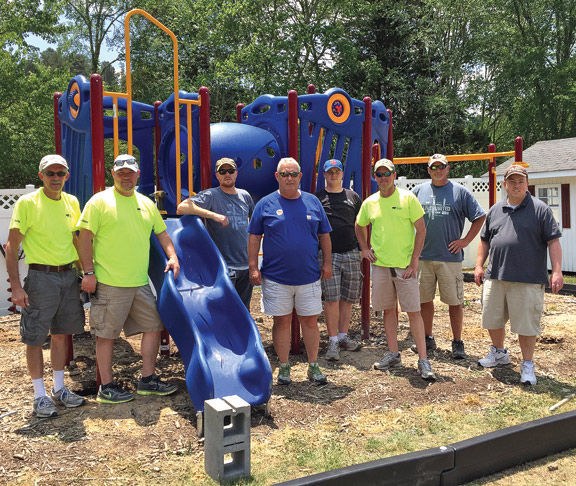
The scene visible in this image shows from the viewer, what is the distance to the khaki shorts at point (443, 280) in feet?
17.3

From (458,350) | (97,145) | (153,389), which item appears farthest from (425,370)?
(97,145)

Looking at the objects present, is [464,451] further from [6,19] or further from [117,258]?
[6,19]

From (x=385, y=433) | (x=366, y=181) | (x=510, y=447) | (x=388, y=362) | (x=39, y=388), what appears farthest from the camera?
(x=366, y=181)

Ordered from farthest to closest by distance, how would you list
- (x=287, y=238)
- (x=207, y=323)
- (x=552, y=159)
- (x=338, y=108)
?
(x=552, y=159) < (x=338, y=108) < (x=287, y=238) < (x=207, y=323)

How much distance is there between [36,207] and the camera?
3902 mm

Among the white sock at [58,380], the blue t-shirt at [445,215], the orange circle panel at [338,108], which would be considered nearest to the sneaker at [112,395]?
the white sock at [58,380]

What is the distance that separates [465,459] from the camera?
10.5ft

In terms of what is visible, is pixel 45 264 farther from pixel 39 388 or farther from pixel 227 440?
pixel 227 440

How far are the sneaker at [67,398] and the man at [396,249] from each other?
8.44 ft

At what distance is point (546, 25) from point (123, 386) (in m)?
24.7

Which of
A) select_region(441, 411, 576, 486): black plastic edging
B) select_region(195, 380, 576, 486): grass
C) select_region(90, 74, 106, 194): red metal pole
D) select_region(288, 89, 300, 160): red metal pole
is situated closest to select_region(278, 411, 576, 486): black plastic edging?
select_region(441, 411, 576, 486): black plastic edging

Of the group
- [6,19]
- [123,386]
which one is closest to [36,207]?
[123,386]

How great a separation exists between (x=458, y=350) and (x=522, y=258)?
1.32 meters

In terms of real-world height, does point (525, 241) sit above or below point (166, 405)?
above
